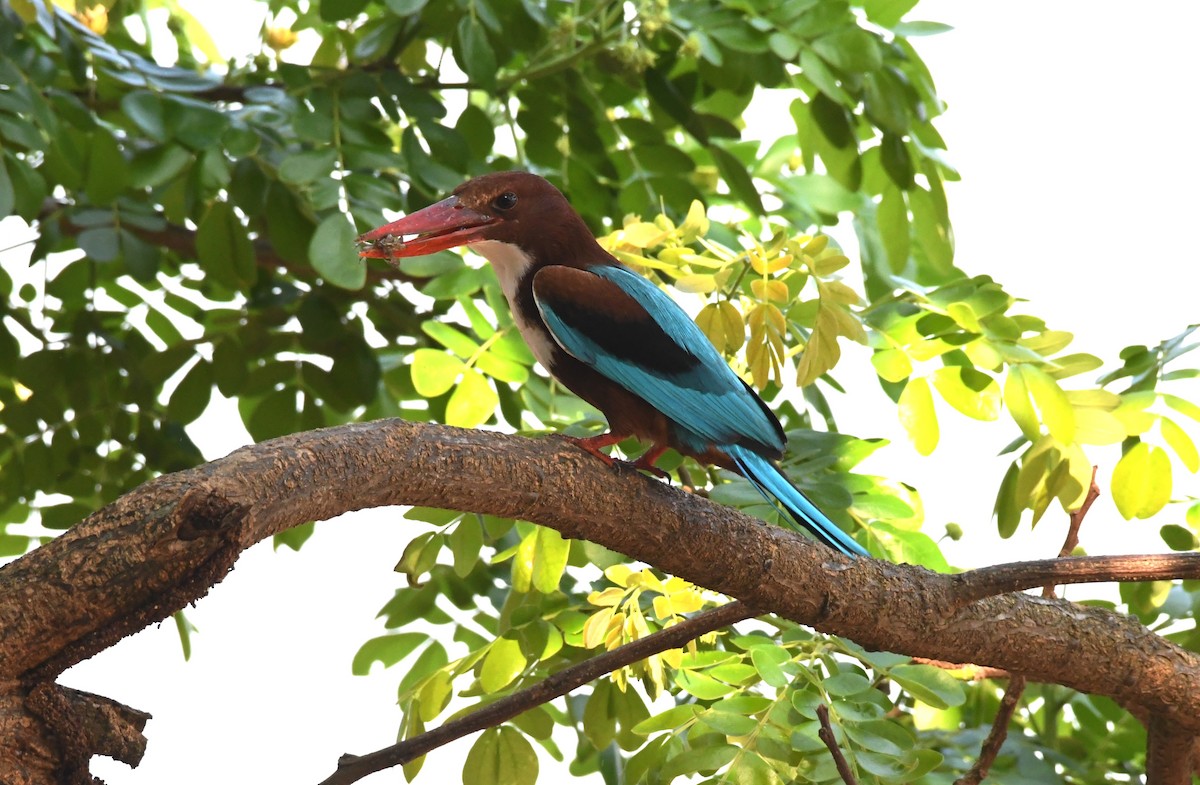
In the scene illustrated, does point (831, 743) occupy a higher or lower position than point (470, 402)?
→ lower

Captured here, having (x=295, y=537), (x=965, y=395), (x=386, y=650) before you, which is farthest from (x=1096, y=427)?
(x=295, y=537)

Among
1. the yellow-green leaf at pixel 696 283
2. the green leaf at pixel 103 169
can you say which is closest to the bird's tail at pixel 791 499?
the yellow-green leaf at pixel 696 283

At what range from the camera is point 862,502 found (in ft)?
5.72

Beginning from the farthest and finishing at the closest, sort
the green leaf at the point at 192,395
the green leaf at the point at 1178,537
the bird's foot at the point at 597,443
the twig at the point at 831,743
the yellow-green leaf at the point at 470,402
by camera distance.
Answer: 1. the green leaf at the point at 192,395
2. the green leaf at the point at 1178,537
3. the yellow-green leaf at the point at 470,402
4. the bird's foot at the point at 597,443
5. the twig at the point at 831,743

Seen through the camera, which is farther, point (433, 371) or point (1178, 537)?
point (1178, 537)

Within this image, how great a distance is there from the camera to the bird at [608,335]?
159 centimetres

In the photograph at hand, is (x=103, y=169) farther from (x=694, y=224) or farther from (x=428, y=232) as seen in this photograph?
(x=694, y=224)

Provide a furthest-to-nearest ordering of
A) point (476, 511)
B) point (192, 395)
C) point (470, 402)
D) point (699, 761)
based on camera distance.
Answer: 1. point (192, 395)
2. point (470, 402)
3. point (699, 761)
4. point (476, 511)

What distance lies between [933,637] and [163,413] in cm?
164

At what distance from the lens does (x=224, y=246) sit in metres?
2.03

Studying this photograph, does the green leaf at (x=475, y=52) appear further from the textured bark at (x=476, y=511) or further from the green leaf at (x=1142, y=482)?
the green leaf at (x=1142, y=482)

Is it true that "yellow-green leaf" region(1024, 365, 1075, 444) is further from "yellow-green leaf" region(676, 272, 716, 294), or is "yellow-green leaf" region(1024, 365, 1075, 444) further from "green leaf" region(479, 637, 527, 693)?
"green leaf" region(479, 637, 527, 693)

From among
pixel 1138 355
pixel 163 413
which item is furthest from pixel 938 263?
pixel 163 413

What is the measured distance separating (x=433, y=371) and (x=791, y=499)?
0.55m
